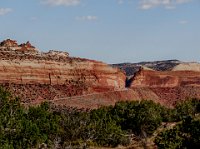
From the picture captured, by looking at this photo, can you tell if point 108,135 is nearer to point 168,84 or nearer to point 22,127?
point 22,127

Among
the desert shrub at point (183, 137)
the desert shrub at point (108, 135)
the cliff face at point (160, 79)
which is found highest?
the cliff face at point (160, 79)

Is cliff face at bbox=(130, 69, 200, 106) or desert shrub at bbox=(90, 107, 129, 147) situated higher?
cliff face at bbox=(130, 69, 200, 106)

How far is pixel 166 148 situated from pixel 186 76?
379 feet

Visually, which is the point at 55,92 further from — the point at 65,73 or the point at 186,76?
the point at 186,76

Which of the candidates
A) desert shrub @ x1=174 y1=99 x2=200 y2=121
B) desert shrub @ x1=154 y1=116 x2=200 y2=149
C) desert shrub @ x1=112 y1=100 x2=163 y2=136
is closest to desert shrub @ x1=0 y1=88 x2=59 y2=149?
desert shrub @ x1=154 y1=116 x2=200 y2=149

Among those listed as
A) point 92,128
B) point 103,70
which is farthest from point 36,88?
point 92,128

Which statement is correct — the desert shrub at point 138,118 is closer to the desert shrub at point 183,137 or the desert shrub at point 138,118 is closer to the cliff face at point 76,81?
the desert shrub at point 183,137

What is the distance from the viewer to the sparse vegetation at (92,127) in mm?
47656

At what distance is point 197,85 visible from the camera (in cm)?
15375

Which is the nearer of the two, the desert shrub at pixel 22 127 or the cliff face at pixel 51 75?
the desert shrub at pixel 22 127

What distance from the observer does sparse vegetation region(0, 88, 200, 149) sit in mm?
47656

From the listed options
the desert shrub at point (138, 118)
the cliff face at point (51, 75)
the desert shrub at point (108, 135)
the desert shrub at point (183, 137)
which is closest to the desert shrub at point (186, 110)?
the desert shrub at point (138, 118)

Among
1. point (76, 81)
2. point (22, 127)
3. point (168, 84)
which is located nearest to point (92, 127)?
point (22, 127)

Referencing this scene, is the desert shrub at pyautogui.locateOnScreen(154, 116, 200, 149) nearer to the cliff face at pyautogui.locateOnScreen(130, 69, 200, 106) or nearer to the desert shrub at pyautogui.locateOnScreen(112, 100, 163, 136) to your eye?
the desert shrub at pyautogui.locateOnScreen(112, 100, 163, 136)
